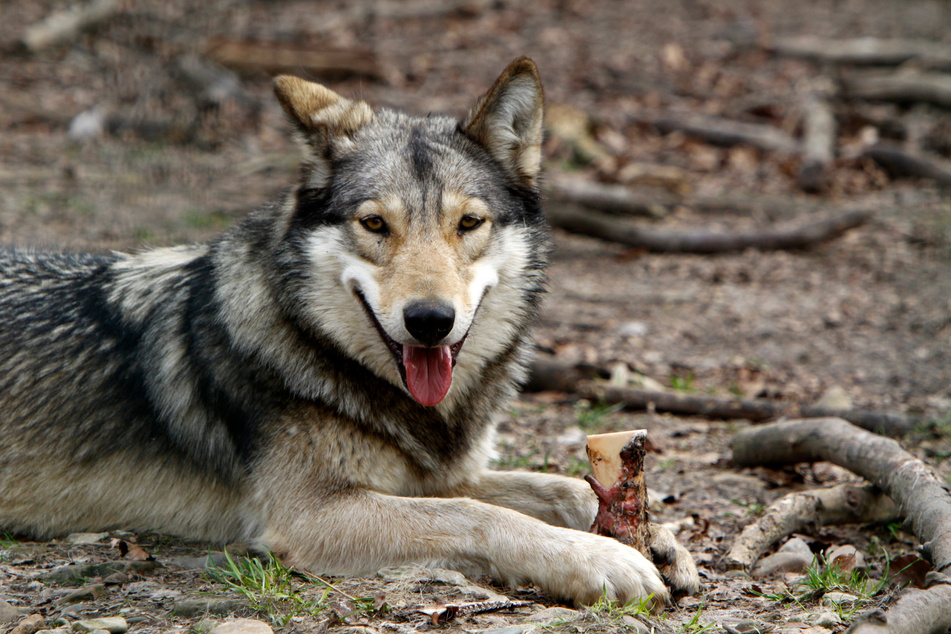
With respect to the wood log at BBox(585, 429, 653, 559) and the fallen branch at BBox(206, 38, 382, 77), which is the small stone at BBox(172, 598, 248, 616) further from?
the fallen branch at BBox(206, 38, 382, 77)

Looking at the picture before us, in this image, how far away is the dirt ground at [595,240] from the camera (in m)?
3.13

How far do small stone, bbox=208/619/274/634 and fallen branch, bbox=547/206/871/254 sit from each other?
21.4 feet

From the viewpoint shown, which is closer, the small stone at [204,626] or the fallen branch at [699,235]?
the small stone at [204,626]

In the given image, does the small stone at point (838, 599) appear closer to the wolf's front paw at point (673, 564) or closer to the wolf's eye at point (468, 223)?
the wolf's front paw at point (673, 564)

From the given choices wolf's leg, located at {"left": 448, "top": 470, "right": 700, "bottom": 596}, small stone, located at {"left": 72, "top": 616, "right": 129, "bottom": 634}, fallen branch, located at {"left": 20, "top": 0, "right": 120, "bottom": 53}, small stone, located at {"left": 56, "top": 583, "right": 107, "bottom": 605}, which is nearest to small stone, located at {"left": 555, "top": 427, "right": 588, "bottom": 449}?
wolf's leg, located at {"left": 448, "top": 470, "right": 700, "bottom": 596}

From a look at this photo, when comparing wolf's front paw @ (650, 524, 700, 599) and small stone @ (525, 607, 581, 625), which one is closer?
small stone @ (525, 607, 581, 625)

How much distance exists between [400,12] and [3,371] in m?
12.2

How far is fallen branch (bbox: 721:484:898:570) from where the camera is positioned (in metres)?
3.66

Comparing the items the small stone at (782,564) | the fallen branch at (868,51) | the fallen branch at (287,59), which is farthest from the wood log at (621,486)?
the fallen branch at (868,51)

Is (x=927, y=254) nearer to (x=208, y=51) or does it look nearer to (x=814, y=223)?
(x=814, y=223)

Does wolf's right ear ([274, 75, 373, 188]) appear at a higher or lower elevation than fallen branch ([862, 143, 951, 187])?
higher

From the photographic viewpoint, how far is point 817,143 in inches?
423

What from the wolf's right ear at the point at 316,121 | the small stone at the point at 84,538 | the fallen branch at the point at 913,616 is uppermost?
the wolf's right ear at the point at 316,121

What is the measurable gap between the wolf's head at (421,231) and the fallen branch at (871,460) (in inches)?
58.8
